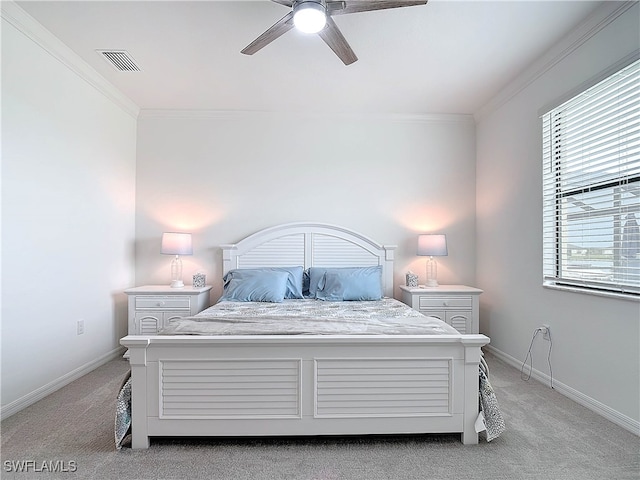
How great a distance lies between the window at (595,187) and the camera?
234 cm

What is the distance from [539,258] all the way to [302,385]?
7.69ft

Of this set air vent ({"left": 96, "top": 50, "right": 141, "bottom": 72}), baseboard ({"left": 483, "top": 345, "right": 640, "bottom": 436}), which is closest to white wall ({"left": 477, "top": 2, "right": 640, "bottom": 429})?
baseboard ({"left": 483, "top": 345, "right": 640, "bottom": 436})

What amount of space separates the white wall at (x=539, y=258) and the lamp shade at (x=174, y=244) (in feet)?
10.7

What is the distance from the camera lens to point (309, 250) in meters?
4.21

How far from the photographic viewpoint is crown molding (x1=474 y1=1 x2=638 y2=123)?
240 cm

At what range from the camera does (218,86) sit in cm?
362

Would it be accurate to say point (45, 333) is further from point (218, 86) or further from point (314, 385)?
point (218, 86)

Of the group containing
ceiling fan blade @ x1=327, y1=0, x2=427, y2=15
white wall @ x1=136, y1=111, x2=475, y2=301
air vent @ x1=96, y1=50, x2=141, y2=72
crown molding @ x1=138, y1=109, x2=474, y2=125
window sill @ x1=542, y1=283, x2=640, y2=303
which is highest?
air vent @ x1=96, y1=50, x2=141, y2=72

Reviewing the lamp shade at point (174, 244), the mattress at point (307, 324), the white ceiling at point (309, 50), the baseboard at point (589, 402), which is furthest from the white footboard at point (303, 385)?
the white ceiling at point (309, 50)

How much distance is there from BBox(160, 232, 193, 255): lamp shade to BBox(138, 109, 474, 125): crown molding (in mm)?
1388

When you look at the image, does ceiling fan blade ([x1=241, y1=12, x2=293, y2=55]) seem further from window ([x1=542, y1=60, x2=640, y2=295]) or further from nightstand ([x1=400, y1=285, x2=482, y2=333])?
nightstand ([x1=400, y1=285, x2=482, y2=333])

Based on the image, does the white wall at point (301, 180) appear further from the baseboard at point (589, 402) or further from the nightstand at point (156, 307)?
the baseboard at point (589, 402)

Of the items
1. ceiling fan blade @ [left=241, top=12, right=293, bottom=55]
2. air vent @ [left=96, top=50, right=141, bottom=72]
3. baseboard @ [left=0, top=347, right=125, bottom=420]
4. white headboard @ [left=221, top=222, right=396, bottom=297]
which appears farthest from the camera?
white headboard @ [left=221, top=222, right=396, bottom=297]

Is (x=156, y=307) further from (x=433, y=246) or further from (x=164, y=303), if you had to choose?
(x=433, y=246)
